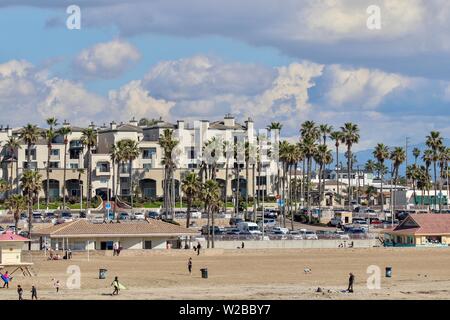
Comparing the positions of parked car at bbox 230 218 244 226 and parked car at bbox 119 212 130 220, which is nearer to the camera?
parked car at bbox 119 212 130 220

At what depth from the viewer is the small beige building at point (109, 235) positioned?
94812mm

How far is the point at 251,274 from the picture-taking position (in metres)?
74.2

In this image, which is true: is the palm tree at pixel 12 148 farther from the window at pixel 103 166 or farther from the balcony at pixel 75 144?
the window at pixel 103 166

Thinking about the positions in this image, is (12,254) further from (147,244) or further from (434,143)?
(434,143)

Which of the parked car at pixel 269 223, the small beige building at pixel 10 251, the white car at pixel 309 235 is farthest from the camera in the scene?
the parked car at pixel 269 223

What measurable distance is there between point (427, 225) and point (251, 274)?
125 ft

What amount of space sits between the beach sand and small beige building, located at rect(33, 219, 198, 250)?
4.36m

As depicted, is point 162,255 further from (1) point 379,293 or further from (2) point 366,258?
(1) point 379,293

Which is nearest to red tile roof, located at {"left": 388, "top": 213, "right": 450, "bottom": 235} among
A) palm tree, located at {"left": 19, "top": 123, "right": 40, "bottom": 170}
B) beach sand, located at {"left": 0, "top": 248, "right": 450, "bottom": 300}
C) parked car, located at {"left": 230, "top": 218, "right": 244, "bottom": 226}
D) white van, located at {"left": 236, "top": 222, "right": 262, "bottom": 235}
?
beach sand, located at {"left": 0, "top": 248, "right": 450, "bottom": 300}

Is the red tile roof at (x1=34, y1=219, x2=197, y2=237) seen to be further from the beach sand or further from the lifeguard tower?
the lifeguard tower

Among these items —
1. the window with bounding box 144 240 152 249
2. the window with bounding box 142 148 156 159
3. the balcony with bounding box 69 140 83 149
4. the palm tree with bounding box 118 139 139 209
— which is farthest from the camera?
the window with bounding box 142 148 156 159

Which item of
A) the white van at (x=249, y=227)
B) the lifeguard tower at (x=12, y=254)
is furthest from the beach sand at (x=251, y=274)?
the white van at (x=249, y=227)

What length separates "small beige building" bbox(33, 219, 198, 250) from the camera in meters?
94.8

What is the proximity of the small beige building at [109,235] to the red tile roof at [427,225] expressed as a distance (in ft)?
75.0
